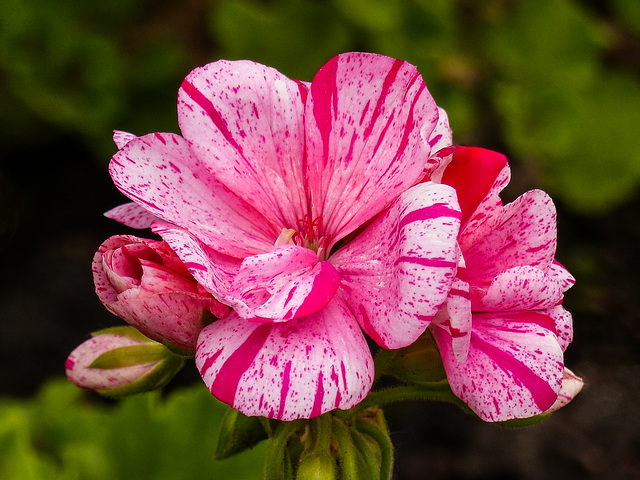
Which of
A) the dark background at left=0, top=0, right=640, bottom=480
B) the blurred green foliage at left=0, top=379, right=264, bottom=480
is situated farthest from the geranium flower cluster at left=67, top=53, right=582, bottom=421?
the dark background at left=0, top=0, right=640, bottom=480

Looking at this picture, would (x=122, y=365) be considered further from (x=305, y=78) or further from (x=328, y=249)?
(x=305, y=78)

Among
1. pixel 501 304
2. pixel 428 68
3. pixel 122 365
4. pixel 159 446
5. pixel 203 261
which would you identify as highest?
pixel 203 261

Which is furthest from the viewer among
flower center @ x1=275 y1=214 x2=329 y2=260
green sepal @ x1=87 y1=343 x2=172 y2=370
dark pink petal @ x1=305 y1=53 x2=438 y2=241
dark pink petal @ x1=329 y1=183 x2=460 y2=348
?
green sepal @ x1=87 y1=343 x2=172 y2=370

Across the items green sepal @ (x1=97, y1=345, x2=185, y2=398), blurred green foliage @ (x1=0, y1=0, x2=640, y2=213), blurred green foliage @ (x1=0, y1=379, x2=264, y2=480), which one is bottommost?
blurred green foliage @ (x1=0, y1=379, x2=264, y2=480)

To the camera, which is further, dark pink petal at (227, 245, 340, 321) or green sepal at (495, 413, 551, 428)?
green sepal at (495, 413, 551, 428)

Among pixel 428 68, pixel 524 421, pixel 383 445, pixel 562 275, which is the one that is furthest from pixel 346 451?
pixel 428 68

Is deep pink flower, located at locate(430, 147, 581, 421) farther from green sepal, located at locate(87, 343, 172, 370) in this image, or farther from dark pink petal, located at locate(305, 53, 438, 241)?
green sepal, located at locate(87, 343, 172, 370)

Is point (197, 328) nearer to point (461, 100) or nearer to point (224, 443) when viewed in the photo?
point (224, 443)
